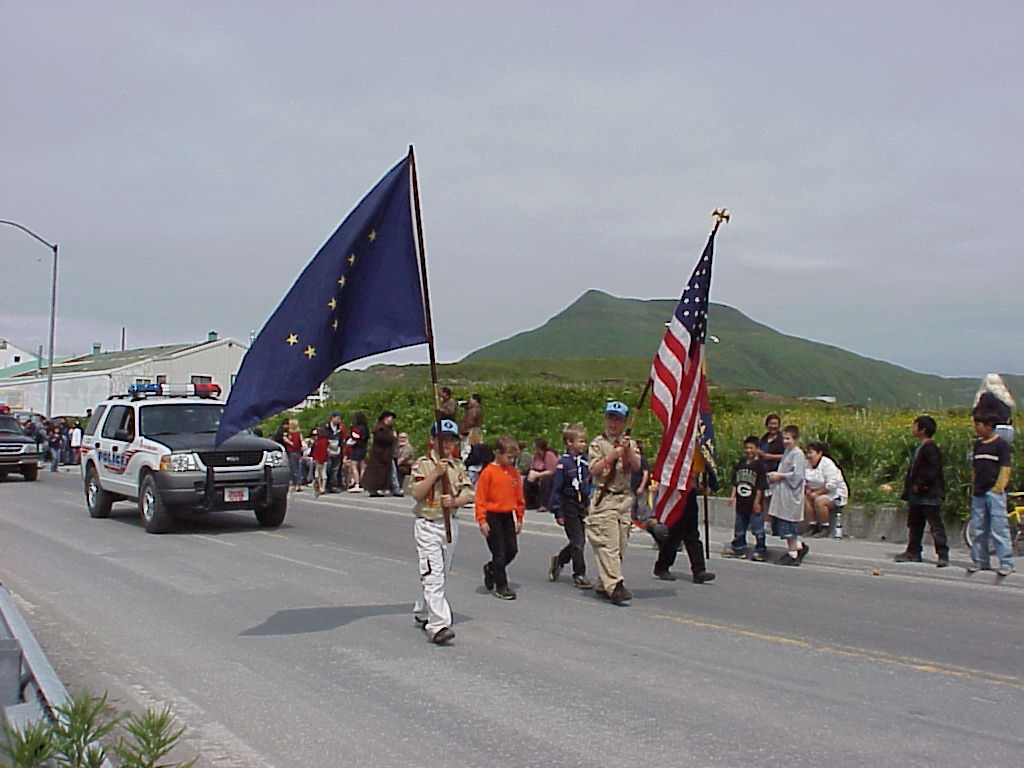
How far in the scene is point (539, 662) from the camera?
7777 mm

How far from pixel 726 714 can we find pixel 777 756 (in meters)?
0.79

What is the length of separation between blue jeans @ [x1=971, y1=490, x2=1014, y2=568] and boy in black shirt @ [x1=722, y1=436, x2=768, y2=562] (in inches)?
99.8

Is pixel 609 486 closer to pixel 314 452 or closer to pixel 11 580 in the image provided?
pixel 11 580

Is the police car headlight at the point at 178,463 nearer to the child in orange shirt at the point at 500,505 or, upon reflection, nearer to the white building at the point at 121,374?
the child in orange shirt at the point at 500,505

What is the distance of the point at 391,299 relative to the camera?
27.2 feet

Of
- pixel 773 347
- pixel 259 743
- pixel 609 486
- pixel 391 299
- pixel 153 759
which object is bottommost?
pixel 259 743

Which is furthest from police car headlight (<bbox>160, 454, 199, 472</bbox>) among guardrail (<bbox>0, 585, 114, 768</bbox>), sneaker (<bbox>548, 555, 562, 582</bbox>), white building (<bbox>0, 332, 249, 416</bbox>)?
white building (<bbox>0, 332, 249, 416</bbox>)

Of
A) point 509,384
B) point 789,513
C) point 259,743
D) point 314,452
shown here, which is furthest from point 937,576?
point 509,384

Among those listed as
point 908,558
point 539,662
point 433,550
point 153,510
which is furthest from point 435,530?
point 153,510

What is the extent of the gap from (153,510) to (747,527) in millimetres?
8676

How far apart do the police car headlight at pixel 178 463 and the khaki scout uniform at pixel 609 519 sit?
807 centimetres

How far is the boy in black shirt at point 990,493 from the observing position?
38.9 ft

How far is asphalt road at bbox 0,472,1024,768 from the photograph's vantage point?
586 cm

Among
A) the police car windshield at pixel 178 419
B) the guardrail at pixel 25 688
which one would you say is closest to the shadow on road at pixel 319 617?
the guardrail at pixel 25 688
